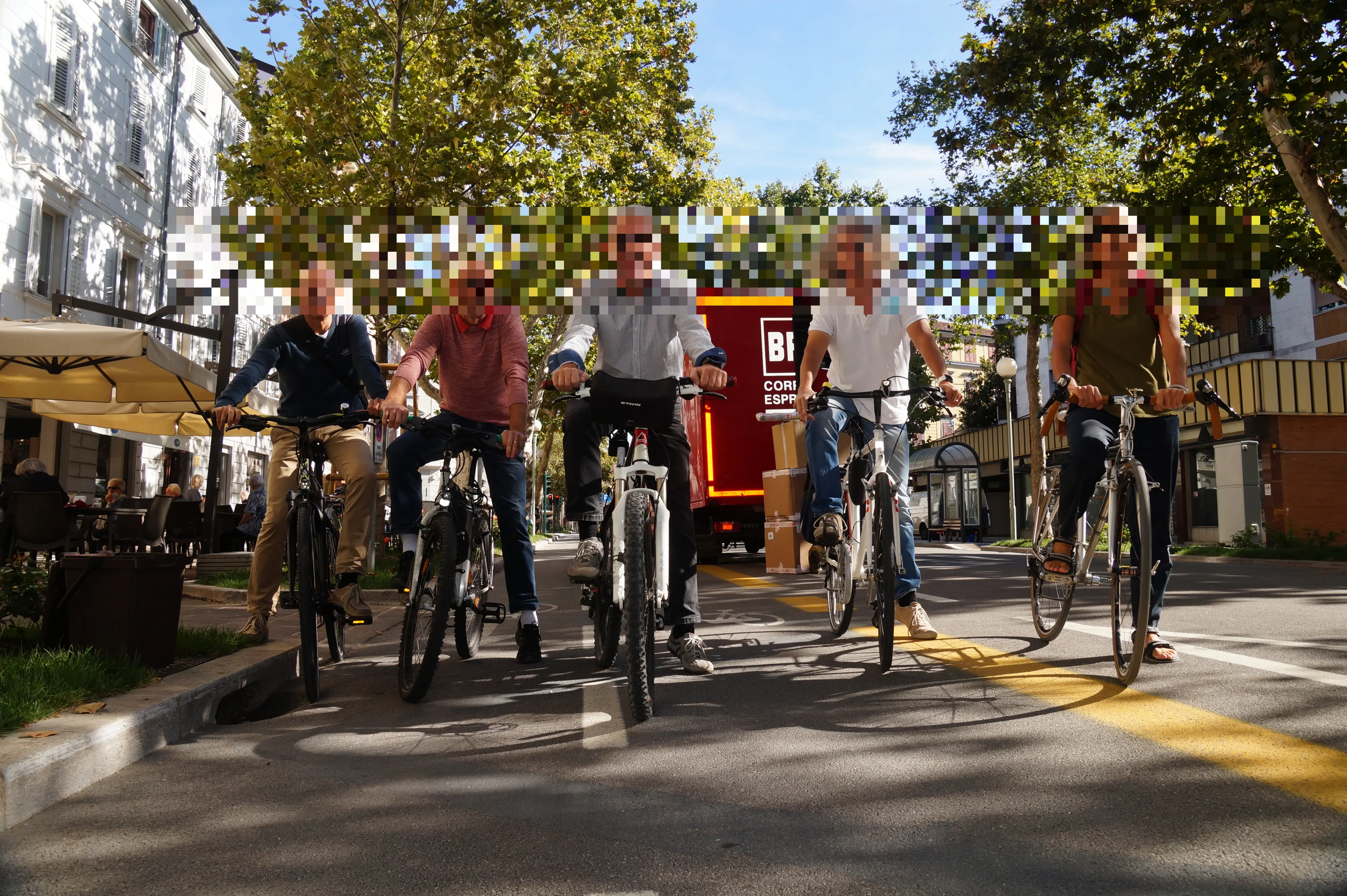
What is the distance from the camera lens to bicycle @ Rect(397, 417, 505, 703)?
187 inches

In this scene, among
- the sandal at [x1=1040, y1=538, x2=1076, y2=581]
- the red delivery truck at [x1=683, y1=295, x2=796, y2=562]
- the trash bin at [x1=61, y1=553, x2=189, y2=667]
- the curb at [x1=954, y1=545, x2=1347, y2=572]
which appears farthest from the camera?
the curb at [x1=954, y1=545, x2=1347, y2=572]

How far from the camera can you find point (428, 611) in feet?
15.8

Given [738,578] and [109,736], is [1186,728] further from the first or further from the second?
[738,578]

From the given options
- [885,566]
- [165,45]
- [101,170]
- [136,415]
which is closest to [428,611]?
[885,566]

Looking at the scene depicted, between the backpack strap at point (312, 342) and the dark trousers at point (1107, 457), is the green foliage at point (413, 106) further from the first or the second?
the dark trousers at point (1107, 457)

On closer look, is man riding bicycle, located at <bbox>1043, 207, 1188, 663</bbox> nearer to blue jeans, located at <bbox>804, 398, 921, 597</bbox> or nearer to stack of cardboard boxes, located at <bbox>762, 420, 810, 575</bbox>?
blue jeans, located at <bbox>804, 398, 921, 597</bbox>

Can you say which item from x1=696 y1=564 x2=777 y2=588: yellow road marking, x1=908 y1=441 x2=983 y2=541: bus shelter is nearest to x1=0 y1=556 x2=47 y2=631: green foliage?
x1=696 y1=564 x2=777 y2=588: yellow road marking

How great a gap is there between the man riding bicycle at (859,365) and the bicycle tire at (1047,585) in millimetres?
566

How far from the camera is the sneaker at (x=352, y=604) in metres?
5.41

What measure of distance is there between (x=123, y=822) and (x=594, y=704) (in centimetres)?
190

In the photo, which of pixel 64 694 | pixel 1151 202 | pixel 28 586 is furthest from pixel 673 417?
pixel 1151 202

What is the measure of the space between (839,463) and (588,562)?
6.29ft

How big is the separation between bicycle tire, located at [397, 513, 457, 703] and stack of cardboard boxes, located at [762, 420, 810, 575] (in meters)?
6.15

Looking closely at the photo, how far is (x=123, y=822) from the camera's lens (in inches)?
122
